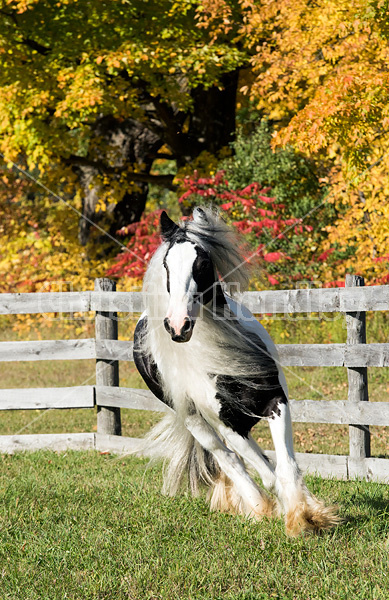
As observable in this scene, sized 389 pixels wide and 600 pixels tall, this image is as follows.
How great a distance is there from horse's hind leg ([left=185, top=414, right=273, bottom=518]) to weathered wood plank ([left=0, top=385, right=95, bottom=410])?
281 centimetres

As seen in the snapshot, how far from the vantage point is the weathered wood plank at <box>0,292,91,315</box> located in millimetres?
6707

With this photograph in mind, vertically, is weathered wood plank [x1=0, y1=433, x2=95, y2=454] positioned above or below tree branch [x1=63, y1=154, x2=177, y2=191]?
below

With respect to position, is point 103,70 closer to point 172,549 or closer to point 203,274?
point 203,274

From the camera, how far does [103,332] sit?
22.3 feet

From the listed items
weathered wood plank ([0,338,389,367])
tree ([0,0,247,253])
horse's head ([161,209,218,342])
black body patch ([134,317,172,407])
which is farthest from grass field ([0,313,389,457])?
tree ([0,0,247,253])

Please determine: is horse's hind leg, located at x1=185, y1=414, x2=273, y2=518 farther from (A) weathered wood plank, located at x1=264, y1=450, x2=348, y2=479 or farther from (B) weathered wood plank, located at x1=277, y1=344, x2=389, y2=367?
(B) weathered wood plank, located at x1=277, y1=344, x2=389, y2=367

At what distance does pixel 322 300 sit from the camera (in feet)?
18.1

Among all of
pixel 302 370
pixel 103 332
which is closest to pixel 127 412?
pixel 103 332

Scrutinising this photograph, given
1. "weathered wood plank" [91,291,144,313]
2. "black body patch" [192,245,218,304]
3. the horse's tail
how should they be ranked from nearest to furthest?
1. "black body patch" [192,245,218,304]
2. the horse's tail
3. "weathered wood plank" [91,291,144,313]

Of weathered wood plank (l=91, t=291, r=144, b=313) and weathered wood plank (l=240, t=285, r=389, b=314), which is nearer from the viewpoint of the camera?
weathered wood plank (l=240, t=285, r=389, b=314)

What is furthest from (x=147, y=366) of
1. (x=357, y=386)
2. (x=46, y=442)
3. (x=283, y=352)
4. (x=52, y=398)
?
(x=46, y=442)

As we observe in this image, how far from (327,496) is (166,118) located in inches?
425

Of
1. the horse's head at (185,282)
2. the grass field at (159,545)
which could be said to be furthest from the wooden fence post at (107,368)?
the horse's head at (185,282)

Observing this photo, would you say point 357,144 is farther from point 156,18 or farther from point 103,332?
point 156,18
